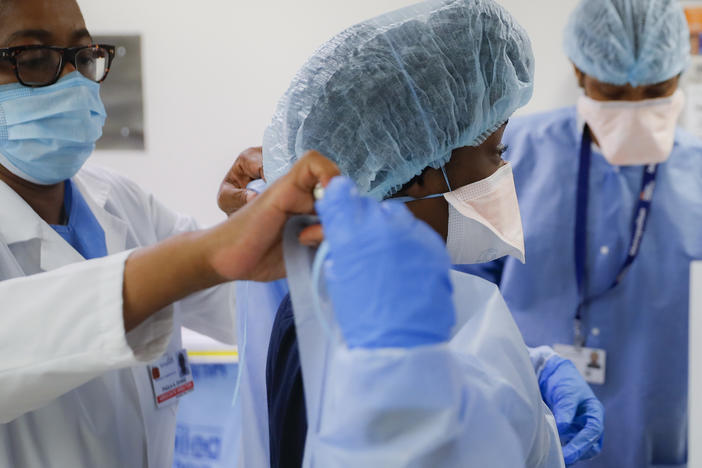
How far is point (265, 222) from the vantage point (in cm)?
59

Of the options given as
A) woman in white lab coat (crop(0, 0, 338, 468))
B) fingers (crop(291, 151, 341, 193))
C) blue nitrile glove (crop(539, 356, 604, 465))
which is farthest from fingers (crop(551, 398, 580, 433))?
fingers (crop(291, 151, 341, 193))

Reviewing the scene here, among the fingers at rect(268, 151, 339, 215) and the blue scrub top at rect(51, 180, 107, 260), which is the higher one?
the fingers at rect(268, 151, 339, 215)

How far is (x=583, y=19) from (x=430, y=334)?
4.57ft

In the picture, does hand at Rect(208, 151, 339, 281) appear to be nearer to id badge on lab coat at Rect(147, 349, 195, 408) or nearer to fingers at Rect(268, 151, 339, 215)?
fingers at Rect(268, 151, 339, 215)

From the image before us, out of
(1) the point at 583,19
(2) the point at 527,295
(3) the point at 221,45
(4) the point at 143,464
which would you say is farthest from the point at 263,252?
(3) the point at 221,45

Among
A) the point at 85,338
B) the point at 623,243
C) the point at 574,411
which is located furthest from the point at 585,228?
the point at 85,338

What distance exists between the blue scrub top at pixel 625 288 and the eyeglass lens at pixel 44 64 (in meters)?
1.13

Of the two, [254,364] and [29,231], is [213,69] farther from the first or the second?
[254,364]

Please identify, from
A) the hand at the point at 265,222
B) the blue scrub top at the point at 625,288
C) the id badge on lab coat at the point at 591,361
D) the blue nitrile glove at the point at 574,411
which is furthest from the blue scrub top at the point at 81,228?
the id badge on lab coat at the point at 591,361

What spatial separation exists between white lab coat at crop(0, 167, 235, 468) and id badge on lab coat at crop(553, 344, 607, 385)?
3.00 feet

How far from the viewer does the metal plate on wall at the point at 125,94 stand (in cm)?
224

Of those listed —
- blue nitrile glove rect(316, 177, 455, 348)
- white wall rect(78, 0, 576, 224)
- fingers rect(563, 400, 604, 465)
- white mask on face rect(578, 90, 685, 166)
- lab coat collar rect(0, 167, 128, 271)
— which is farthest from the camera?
white wall rect(78, 0, 576, 224)

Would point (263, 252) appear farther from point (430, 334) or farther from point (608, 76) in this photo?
point (608, 76)

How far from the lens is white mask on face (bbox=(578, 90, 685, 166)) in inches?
61.3
